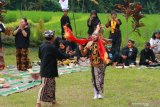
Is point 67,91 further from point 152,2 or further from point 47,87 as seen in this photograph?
point 152,2

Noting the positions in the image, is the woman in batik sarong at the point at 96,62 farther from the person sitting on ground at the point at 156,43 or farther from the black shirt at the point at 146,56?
the person sitting on ground at the point at 156,43

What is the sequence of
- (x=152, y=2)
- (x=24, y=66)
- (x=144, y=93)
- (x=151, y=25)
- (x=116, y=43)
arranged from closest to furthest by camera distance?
(x=144, y=93) → (x=24, y=66) → (x=116, y=43) → (x=151, y=25) → (x=152, y=2)

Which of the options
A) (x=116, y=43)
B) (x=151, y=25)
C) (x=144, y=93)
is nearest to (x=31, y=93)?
(x=144, y=93)

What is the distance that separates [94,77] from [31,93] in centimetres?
169

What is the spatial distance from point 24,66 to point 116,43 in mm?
4344

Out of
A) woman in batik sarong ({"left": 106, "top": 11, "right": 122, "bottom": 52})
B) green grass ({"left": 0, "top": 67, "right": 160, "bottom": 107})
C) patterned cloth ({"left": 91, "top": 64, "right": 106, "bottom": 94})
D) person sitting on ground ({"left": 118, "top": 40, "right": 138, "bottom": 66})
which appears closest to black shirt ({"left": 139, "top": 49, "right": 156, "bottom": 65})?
person sitting on ground ({"left": 118, "top": 40, "right": 138, "bottom": 66})

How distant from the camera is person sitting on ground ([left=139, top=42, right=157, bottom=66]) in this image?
18448mm

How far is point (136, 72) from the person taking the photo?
54.2 feet

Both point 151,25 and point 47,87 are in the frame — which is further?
point 151,25

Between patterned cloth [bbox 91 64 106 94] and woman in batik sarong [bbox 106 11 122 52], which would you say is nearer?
patterned cloth [bbox 91 64 106 94]

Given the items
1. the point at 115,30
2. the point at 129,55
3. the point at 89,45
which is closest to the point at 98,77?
the point at 89,45

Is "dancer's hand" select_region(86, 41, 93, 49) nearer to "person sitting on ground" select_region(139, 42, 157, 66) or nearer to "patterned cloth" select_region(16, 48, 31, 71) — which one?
"patterned cloth" select_region(16, 48, 31, 71)

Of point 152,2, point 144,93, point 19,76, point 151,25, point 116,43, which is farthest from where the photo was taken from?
point 152,2

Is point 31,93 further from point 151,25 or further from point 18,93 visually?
point 151,25
